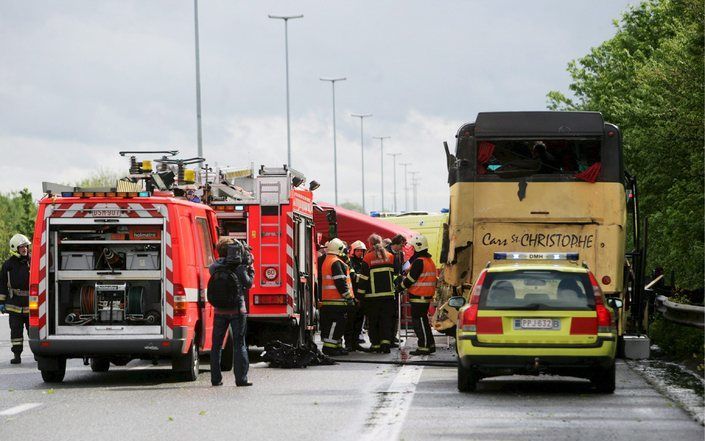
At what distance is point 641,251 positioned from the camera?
21.8 metres

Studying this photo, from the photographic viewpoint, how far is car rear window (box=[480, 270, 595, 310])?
15.1m

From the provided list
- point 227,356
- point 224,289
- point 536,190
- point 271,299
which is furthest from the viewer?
point 271,299

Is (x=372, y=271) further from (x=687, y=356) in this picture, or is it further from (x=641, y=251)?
(x=687, y=356)

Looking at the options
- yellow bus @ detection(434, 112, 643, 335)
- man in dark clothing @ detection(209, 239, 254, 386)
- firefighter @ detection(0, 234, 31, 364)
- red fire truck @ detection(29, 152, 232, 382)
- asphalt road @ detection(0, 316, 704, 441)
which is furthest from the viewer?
firefighter @ detection(0, 234, 31, 364)

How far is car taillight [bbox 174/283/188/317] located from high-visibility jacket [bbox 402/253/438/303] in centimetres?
605

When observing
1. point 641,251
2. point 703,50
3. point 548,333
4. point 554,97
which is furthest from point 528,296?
point 554,97

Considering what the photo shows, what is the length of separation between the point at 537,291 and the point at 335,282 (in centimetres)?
715

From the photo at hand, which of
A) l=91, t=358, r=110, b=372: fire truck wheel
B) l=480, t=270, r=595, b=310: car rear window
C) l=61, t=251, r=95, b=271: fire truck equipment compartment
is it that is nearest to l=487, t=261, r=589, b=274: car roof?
l=480, t=270, r=595, b=310: car rear window

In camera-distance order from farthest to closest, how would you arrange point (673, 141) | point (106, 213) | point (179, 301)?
point (673, 141)
point (106, 213)
point (179, 301)

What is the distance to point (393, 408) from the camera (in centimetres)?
1359

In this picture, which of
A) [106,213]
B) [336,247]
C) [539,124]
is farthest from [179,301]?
[539,124]

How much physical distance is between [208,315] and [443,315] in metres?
4.01

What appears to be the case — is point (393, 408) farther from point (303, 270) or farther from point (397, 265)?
point (397, 265)

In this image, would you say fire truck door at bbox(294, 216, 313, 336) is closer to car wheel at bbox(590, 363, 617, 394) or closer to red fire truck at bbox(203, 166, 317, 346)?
red fire truck at bbox(203, 166, 317, 346)
